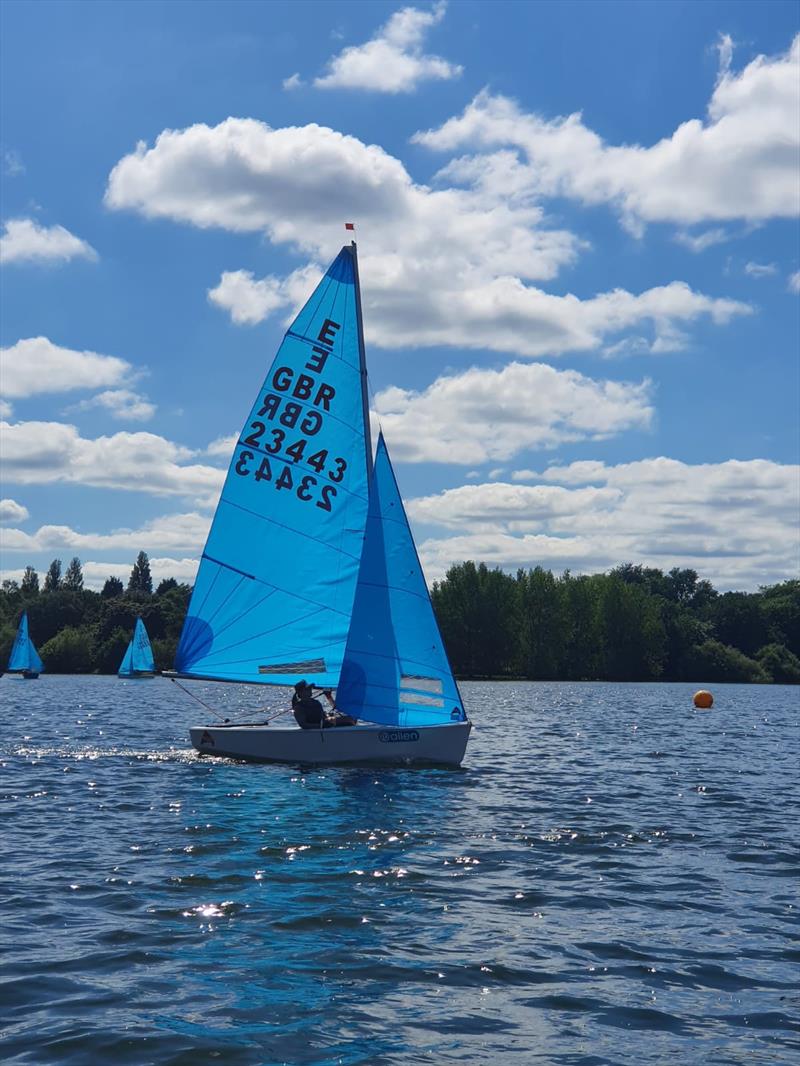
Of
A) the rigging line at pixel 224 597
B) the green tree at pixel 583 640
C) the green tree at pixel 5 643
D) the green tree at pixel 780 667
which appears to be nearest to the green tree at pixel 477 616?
the green tree at pixel 583 640

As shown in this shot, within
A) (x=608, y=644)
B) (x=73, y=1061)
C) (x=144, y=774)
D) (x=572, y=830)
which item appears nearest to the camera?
(x=73, y=1061)

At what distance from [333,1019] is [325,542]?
69.6 feet

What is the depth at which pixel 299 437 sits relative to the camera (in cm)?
3070

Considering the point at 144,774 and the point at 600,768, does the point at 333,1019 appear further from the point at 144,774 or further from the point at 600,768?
the point at 600,768

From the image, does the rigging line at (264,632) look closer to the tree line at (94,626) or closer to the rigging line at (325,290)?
the rigging line at (325,290)

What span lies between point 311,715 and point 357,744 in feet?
4.81

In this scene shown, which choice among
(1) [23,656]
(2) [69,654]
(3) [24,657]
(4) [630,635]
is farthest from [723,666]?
(2) [69,654]

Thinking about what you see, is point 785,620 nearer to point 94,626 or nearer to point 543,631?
point 543,631

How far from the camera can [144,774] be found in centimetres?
2773

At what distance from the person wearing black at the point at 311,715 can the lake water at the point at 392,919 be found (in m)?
1.44

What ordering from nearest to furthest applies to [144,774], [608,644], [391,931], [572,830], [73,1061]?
[73,1061] → [391,931] → [572,830] → [144,774] → [608,644]

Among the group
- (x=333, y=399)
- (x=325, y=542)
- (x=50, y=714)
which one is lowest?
(x=50, y=714)

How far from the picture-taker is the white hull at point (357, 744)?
27.4 meters

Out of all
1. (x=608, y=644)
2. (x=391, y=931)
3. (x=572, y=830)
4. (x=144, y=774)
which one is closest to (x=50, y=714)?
(x=144, y=774)
